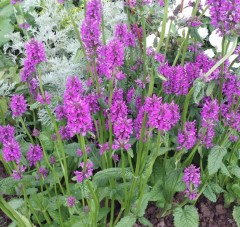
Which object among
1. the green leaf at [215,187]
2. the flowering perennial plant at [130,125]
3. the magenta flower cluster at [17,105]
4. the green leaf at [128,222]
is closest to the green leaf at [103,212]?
the flowering perennial plant at [130,125]

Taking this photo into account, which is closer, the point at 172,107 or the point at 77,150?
the point at 172,107

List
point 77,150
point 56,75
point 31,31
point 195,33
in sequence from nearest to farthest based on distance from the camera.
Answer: point 195,33
point 77,150
point 56,75
point 31,31

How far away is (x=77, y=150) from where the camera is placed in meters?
2.19

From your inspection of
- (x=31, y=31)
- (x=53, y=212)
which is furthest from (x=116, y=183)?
(x=31, y=31)

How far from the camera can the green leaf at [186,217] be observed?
218 centimetres

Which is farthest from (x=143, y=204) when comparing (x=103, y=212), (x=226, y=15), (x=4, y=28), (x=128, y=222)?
Answer: (x=4, y=28)

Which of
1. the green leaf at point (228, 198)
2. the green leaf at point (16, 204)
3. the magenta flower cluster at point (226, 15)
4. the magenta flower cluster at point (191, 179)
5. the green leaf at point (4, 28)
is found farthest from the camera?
the green leaf at point (4, 28)

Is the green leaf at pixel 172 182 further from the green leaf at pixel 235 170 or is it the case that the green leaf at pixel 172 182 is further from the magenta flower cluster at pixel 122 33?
the magenta flower cluster at pixel 122 33

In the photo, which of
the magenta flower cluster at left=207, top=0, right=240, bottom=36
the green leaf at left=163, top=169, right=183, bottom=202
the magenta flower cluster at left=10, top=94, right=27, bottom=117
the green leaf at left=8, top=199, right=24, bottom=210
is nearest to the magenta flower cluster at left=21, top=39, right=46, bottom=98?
the magenta flower cluster at left=10, top=94, right=27, bottom=117

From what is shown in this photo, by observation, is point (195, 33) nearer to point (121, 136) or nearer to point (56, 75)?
point (121, 136)

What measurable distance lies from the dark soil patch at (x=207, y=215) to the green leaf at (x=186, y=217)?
8.3 inches

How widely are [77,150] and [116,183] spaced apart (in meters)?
0.29

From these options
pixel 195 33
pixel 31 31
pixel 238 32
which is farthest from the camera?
pixel 31 31

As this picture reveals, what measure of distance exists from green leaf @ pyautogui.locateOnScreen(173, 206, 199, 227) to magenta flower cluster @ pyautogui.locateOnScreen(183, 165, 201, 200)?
0.14 metres
